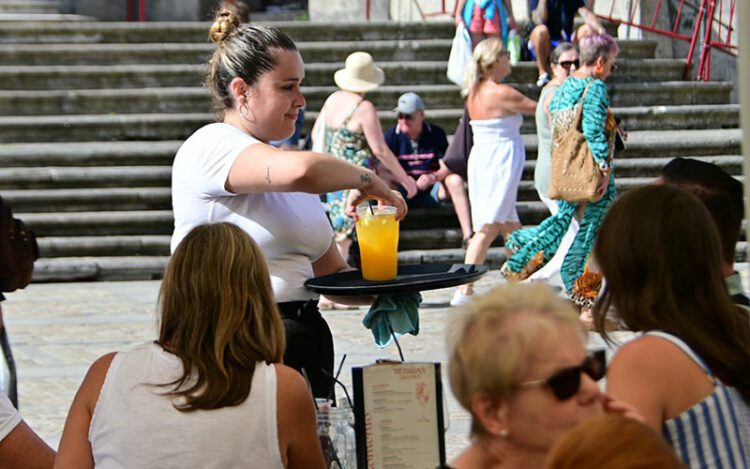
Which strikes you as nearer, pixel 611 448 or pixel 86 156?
pixel 611 448

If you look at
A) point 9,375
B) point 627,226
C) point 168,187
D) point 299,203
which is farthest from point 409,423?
point 168,187

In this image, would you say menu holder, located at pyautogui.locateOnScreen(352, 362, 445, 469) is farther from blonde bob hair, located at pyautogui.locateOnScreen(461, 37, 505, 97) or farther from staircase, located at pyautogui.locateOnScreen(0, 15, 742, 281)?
staircase, located at pyautogui.locateOnScreen(0, 15, 742, 281)

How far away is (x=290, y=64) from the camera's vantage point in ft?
12.8

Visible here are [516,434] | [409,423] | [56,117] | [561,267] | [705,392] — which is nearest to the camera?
[516,434]

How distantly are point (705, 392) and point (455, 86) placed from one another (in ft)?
36.6

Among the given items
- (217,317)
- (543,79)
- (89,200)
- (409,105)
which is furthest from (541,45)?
(217,317)

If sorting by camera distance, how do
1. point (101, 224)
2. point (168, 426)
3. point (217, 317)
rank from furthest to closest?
point (101, 224), point (217, 317), point (168, 426)

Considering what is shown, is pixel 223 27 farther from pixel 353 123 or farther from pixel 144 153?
pixel 144 153

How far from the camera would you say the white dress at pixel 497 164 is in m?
9.41

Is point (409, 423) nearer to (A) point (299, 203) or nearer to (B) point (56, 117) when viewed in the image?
(A) point (299, 203)

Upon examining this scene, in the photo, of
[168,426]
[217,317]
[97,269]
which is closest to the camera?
[168,426]

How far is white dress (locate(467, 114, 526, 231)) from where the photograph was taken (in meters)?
9.41

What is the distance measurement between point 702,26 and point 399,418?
1317 cm

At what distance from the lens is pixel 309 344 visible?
3969 mm
